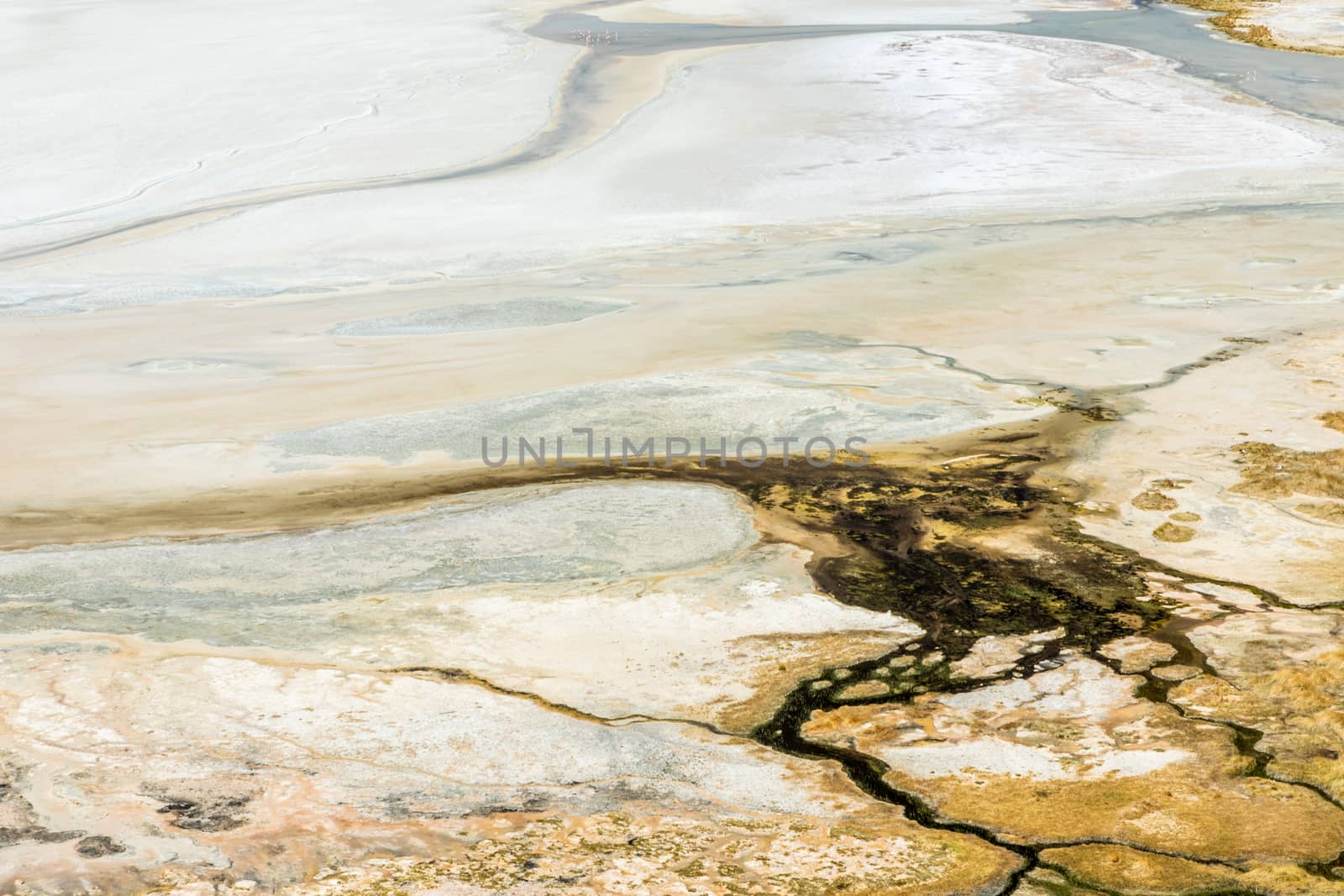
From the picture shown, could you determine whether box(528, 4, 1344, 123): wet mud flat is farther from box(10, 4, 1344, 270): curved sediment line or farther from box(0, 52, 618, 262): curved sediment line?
box(0, 52, 618, 262): curved sediment line

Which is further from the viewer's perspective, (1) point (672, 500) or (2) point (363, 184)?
(2) point (363, 184)

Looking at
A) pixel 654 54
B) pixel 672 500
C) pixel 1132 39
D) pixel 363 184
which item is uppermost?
pixel 1132 39

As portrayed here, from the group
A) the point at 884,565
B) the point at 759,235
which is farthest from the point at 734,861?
the point at 759,235

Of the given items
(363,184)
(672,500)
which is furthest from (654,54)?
(672,500)

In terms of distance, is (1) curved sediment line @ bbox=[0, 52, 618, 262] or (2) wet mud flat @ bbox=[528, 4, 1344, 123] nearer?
(1) curved sediment line @ bbox=[0, 52, 618, 262]

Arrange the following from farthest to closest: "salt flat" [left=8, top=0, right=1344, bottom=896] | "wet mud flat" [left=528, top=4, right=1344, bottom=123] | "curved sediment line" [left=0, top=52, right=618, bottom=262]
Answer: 1. "wet mud flat" [left=528, top=4, right=1344, bottom=123]
2. "curved sediment line" [left=0, top=52, right=618, bottom=262]
3. "salt flat" [left=8, top=0, right=1344, bottom=896]

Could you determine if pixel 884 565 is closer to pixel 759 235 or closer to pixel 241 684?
pixel 241 684

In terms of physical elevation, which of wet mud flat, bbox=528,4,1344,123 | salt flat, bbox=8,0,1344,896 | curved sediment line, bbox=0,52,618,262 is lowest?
salt flat, bbox=8,0,1344,896

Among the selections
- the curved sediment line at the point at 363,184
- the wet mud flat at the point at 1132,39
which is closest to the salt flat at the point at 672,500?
the curved sediment line at the point at 363,184

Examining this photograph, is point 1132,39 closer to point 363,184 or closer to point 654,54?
point 654,54

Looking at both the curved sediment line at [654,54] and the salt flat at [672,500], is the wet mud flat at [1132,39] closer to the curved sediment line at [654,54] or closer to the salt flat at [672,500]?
the curved sediment line at [654,54]


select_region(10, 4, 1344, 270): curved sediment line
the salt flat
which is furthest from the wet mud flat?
the salt flat
